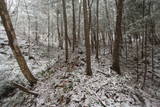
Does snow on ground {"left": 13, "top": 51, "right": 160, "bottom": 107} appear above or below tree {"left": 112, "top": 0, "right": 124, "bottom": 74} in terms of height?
below

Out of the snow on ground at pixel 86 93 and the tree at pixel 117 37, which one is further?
the tree at pixel 117 37

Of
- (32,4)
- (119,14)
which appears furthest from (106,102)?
(32,4)

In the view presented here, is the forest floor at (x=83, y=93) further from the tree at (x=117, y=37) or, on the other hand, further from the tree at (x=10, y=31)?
the tree at (x=10, y=31)

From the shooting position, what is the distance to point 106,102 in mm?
6297

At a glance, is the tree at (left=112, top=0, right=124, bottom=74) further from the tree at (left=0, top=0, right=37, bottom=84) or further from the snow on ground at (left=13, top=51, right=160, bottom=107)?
the tree at (left=0, top=0, right=37, bottom=84)

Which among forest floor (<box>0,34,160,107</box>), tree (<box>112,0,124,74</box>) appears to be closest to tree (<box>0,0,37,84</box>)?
forest floor (<box>0,34,160,107</box>)

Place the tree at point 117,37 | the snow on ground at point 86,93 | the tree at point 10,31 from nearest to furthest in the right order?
the snow on ground at point 86,93
the tree at point 10,31
the tree at point 117,37

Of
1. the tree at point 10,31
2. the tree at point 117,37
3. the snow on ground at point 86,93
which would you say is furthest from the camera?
the tree at point 117,37

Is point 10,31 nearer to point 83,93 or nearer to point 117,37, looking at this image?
point 83,93

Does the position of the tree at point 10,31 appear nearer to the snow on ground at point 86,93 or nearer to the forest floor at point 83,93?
the forest floor at point 83,93

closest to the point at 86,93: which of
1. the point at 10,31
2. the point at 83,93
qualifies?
the point at 83,93

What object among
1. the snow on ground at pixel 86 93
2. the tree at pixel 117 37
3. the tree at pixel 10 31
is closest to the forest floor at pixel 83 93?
the snow on ground at pixel 86 93

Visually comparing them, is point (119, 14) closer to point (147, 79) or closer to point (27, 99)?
point (147, 79)

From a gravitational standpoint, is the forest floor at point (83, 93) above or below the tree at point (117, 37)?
below
